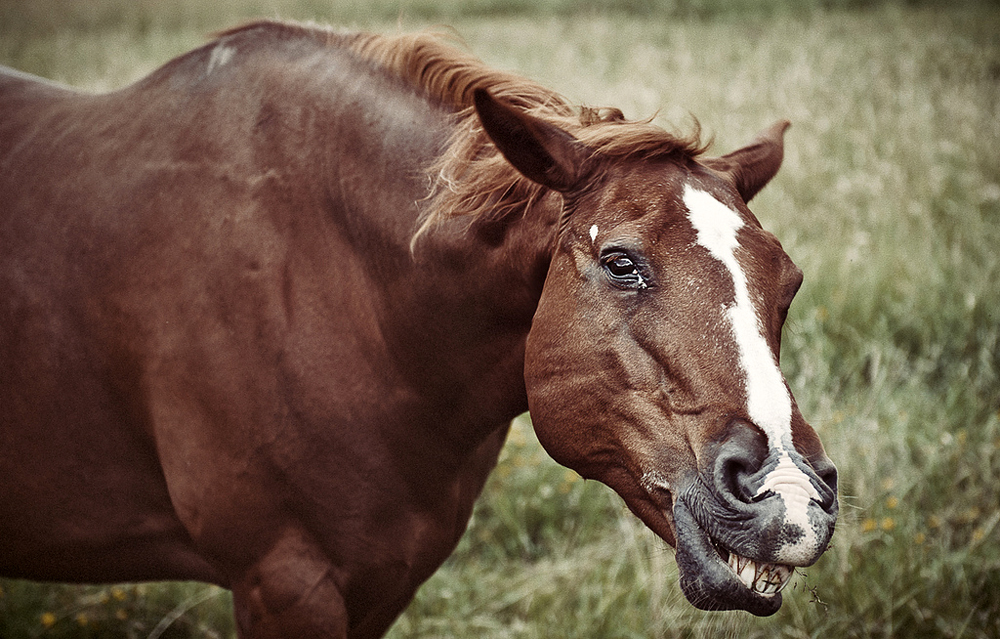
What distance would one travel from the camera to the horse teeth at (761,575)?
1.42 meters

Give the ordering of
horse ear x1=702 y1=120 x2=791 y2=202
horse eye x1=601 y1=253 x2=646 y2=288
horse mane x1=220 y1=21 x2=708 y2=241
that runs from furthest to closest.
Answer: horse ear x1=702 y1=120 x2=791 y2=202 → horse mane x1=220 y1=21 x2=708 y2=241 → horse eye x1=601 y1=253 x2=646 y2=288

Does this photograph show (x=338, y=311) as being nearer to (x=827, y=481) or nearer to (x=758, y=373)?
(x=758, y=373)

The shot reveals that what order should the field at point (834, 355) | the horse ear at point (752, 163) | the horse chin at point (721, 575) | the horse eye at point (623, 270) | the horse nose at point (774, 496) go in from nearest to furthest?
the horse nose at point (774, 496) < the horse chin at point (721, 575) < the horse eye at point (623, 270) < the horse ear at point (752, 163) < the field at point (834, 355)

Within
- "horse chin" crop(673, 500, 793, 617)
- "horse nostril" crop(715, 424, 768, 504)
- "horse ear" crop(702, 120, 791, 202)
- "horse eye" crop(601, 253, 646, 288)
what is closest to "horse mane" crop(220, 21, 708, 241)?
"horse ear" crop(702, 120, 791, 202)

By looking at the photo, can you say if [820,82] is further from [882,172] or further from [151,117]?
[151,117]

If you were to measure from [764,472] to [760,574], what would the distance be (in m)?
0.23

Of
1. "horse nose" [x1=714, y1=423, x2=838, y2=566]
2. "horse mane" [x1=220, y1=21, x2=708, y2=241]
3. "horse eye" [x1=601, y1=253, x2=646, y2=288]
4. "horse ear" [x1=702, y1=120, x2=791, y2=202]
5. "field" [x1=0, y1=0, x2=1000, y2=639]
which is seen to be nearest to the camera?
"horse nose" [x1=714, y1=423, x2=838, y2=566]

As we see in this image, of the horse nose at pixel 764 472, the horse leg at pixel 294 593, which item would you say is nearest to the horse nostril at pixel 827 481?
the horse nose at pixel 764 472

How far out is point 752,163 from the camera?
1996mm

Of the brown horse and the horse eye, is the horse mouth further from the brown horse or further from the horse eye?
the horse eye

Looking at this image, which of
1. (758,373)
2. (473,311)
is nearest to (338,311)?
(473,311)

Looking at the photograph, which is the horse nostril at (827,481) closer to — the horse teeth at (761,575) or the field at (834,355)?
the horse teeth at (761,575)

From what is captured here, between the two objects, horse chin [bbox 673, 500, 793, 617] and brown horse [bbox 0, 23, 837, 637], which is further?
brown horse [bbox 0, 23, 837, 637]

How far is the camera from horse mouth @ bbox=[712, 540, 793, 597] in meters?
1.42
